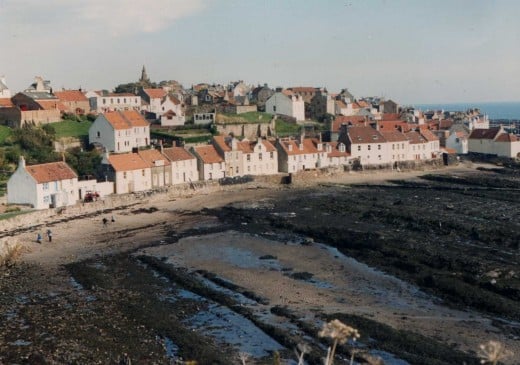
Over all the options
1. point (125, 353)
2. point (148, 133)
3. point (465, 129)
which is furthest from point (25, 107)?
point (465, 129)

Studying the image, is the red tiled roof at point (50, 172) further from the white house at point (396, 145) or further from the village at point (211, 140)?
the white house at point (396, 145)

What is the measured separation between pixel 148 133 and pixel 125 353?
158 ft

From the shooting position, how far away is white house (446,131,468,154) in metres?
93.9

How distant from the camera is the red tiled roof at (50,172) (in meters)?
47.0

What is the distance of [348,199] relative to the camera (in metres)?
56.8

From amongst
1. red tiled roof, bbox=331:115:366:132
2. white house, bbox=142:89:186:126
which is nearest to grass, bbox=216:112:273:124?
white house, bbox=142:89:186:126

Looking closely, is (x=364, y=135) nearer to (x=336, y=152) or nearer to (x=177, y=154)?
(x=336, y=152)

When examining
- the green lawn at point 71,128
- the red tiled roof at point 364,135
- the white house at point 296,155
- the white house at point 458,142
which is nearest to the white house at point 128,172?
the green lawn at point 71,128

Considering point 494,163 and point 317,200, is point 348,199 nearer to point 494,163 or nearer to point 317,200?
point 317,200

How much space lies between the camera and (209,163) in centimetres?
6312

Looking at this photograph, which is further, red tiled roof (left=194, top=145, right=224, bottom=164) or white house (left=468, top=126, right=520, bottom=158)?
white house (left=468, top=126, right=520, bottom=158)

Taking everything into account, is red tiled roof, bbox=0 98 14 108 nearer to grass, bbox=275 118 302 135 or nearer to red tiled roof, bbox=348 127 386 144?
grass, bbox=275 118 302 135

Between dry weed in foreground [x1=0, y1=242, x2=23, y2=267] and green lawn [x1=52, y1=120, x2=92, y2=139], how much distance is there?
3033cm

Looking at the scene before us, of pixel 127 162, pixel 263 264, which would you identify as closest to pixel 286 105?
pixel 127 162
